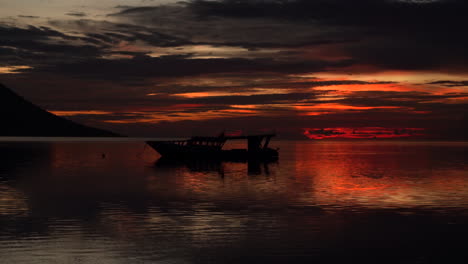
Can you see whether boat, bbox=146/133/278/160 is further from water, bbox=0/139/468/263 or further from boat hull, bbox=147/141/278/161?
water, bbox=0/139/468/263

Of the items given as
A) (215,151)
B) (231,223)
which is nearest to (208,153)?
(215,151)

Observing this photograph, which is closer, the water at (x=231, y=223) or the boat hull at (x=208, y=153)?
the water at (x=231, y=223)

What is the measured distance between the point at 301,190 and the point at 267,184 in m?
5.61

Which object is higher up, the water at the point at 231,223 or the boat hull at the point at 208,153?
the water at the point at 231,223

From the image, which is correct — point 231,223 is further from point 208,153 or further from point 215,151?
point 208,153

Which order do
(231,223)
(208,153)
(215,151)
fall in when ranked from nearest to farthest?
(231,223), (215,151), (208,153)

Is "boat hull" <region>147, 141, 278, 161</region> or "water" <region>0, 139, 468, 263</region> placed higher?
"water" <region>0, 139, 468, 263</region>

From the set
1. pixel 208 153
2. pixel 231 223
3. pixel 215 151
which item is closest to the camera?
pixel 231 223

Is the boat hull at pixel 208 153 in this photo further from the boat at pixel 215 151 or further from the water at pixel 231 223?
the water at pixel 231 223

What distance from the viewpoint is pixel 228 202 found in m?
35.6

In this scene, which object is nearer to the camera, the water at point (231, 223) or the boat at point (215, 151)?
the water at point (231, 223)

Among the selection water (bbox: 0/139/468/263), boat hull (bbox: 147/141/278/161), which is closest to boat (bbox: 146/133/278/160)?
boat hull (bbox: 147/141/278/161)

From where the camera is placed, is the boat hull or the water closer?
the water

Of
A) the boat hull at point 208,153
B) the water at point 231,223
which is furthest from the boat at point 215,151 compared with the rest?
the water at point 231,223
